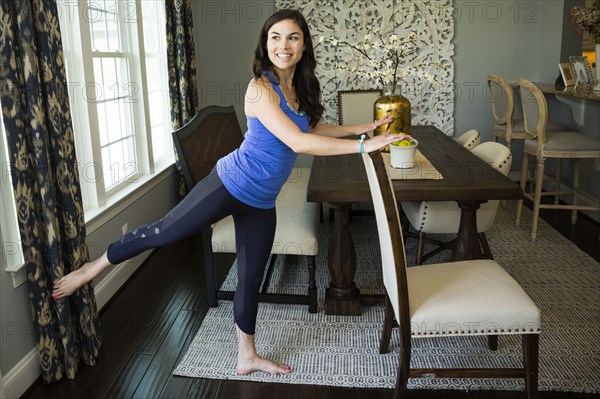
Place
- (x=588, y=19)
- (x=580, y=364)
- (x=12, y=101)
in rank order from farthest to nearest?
(x=588, y=19) → (x=580, y=364) → (x=12, y=101)

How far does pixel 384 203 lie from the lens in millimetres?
1893

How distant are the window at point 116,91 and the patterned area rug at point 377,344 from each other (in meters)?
1.03

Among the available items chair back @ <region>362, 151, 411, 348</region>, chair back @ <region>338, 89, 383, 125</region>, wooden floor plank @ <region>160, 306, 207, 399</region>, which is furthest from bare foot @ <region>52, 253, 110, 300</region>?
chair back @ <region>338, 89, 383, 125</region>

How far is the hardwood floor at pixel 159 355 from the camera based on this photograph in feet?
7.50

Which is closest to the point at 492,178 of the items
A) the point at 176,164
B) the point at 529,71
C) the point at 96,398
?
the point at 96,398

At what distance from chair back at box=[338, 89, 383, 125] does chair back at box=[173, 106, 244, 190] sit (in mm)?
1163

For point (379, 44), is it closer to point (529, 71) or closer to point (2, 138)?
point (2, 138)

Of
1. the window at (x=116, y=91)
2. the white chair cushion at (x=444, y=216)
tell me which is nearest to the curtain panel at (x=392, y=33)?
the window at (x=116, y=91)

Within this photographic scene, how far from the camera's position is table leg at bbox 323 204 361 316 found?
9.48ft

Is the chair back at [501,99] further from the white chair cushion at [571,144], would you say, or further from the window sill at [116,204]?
the window sill at [116,204]

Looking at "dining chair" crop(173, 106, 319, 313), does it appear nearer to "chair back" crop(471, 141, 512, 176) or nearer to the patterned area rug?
the patterned area rug

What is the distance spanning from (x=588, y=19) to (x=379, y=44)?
7.08ft

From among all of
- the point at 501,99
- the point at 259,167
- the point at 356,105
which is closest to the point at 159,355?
the point at 259,167

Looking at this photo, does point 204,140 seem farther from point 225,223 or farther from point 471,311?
point 471,311
